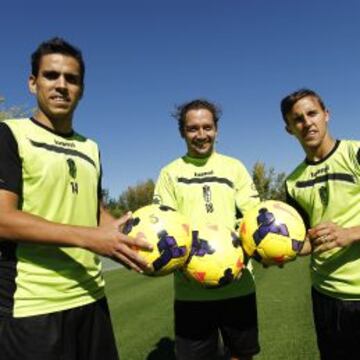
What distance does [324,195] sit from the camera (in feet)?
14.5

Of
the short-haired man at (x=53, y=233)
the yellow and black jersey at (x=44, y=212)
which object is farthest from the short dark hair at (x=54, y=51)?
the yellow and black jersey at (x=44, y=212)

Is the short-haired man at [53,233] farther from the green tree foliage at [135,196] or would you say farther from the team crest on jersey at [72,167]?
the green tree foliage at [135,196]

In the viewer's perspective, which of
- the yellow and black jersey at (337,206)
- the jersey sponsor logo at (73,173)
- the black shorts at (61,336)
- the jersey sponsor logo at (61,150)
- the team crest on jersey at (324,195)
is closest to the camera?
the black shorts at (61,336)

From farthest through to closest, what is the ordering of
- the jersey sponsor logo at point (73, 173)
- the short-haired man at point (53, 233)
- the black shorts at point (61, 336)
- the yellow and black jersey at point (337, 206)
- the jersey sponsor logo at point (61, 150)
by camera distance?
the yellow and black jersey at point (337, 206)
the jersey sponsor logo at point (73, 173)
the jersey sponsor logo at point (61, 150)
the black shorts at point (61, 336)
the short-haired man at point (53, 233)

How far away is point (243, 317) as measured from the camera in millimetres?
4762

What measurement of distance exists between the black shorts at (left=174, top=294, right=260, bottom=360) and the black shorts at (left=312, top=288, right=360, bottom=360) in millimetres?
624

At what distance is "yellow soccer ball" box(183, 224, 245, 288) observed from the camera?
3.63 metres

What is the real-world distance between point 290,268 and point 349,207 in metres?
12.5

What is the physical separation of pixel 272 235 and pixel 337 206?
938 millimetres

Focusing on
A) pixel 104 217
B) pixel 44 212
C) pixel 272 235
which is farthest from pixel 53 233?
pixel 272 235

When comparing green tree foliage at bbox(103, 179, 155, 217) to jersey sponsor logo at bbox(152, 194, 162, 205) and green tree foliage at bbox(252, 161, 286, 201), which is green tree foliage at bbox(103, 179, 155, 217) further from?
jersey sponsor logo at bbox(152, 194, 162, 205)

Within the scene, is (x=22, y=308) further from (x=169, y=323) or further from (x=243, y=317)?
(x=169, y=323)

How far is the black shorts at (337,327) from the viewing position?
435cm

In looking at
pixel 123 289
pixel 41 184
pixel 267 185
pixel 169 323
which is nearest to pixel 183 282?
pixel 41 184
